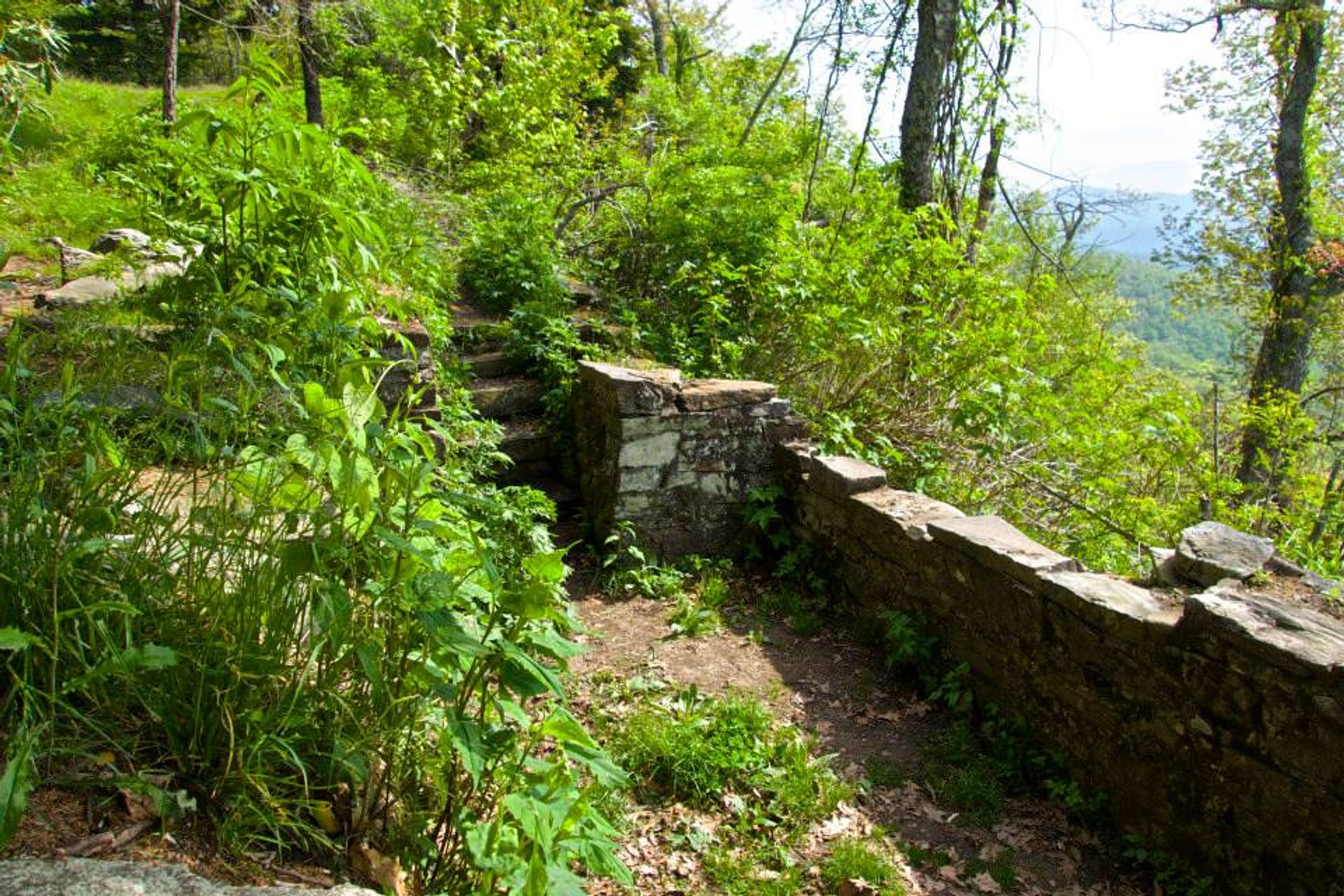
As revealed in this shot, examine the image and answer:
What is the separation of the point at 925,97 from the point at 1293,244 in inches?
299

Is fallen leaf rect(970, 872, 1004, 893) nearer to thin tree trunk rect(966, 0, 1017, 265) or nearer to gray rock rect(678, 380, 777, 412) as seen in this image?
gray rock rect(678, 380, 777, 412)

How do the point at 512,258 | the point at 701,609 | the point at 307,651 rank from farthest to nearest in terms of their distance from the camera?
the point at 512,258 → the point at 701,609 → the point at 307,651

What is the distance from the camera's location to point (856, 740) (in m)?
3.75

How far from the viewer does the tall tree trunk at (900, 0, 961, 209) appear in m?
7.26

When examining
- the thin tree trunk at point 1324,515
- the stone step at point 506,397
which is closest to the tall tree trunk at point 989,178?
the thin tree trunk at point 1324,515

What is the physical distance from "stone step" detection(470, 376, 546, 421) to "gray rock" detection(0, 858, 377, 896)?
179 inches

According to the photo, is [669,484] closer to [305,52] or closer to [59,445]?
[59,445]

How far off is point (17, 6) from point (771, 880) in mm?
4663

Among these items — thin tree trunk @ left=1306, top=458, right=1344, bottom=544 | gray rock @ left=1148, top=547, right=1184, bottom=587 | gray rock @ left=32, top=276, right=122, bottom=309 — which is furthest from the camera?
thin tree trunk @ left=1306, top=458, right=1344, bottom=544

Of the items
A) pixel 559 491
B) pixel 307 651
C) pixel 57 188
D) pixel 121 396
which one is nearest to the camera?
pixel 307 651

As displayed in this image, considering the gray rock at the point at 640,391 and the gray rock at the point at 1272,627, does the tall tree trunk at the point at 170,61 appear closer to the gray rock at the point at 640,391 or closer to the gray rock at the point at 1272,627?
the gray rock at the point at 640,391

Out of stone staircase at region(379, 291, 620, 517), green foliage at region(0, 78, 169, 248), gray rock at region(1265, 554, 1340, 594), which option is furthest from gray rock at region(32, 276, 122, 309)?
gray rock at region(1265, 554, 1340, 594)

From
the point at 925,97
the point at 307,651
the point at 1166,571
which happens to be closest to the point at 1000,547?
the point at 1166,571

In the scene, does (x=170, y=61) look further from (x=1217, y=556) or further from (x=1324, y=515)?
(x=1324, y=515)
